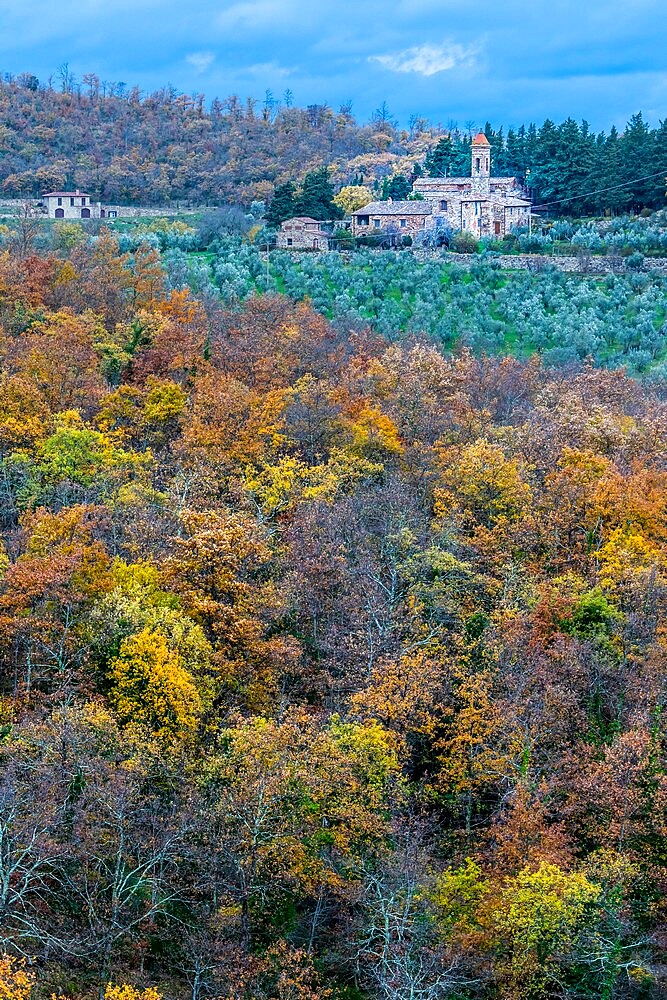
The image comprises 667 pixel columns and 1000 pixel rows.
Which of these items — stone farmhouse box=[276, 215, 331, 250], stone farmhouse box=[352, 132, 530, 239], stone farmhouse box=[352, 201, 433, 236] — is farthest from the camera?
stone farmhouse box=[352, 132, 530, 239]

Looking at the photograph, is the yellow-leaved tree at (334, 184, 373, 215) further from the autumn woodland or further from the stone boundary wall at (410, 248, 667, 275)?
the autumn woodland

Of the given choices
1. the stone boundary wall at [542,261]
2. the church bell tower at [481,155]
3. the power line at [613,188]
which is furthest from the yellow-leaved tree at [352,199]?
the stone boundary wall at [542,261]

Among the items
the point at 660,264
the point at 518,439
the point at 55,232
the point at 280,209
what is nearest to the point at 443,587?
the point at 518,439

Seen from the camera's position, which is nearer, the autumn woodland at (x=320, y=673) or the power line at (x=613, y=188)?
the autumn woodland at (x=320, y=673)

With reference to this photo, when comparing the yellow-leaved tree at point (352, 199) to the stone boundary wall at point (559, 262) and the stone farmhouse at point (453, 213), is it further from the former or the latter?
the stone boundary wall at point (559, 262)

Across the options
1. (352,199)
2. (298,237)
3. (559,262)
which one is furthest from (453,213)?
(559,262)

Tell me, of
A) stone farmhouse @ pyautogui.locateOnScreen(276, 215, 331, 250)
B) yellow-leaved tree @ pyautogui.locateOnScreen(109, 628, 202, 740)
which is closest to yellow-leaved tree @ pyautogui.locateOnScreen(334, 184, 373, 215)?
stone farmhouse @ pyautogui.locateOnScreen(276, 215, 331, 250)
